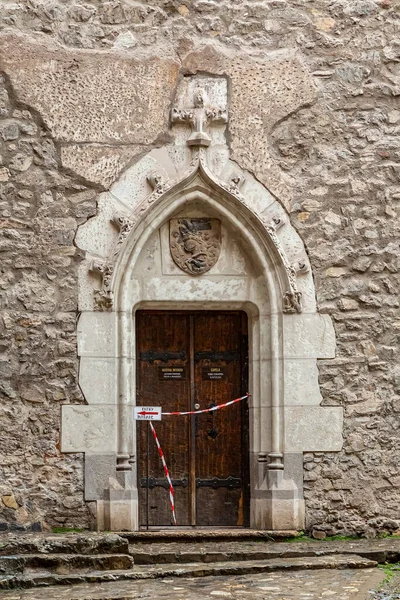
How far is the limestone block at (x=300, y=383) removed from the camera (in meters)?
8.66

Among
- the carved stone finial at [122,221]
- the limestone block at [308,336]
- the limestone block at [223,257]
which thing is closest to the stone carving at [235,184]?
the limestone block at [223,257]

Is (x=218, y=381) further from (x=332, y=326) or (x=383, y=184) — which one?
(x=383, y=184)

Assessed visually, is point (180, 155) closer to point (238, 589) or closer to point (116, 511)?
point (116, 511)

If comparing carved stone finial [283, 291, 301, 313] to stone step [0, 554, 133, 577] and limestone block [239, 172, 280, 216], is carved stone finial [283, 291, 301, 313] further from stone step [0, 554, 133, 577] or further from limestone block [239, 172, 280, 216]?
stone step [0, 554, 133, 577]

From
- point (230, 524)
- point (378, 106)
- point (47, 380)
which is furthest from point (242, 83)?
point (230, 524)

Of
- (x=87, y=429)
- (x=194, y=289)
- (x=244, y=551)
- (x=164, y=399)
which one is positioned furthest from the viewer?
(x=164, y=399)

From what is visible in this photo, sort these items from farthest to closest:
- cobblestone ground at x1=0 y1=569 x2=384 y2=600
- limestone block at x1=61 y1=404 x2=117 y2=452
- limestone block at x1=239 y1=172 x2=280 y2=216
A: limestone block at x1=239 y1=172 x2=280 y2=216
limestone block at x1=61 y1=404 x2=117 y2=452
cobblestone ground at x1=0 y1=569 x2=384 y2=600

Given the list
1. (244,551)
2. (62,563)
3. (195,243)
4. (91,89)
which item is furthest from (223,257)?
(62,563)

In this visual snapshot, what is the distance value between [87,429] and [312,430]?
1.63 m

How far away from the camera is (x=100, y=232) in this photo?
339 inches

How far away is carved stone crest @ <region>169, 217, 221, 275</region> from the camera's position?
884cm

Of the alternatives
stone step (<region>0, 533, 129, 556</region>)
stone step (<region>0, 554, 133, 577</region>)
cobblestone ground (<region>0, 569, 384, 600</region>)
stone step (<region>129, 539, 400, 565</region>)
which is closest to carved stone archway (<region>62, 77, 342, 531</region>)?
stone step (<region>129, 539, 400, 565</region>)

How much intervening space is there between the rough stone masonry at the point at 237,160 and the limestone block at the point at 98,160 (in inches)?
0.4

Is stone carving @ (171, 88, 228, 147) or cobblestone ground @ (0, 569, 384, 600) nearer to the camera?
cobblestone ground @ (0, 569, 384, 600)
